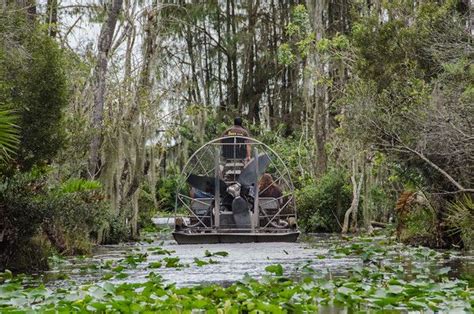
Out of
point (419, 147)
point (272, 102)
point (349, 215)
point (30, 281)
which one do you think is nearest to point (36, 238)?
point (30, 281)

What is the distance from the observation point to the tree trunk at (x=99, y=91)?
2000 cm

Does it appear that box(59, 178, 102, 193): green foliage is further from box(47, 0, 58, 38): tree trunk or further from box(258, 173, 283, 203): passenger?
box(258, 173, 283, 203): passenger

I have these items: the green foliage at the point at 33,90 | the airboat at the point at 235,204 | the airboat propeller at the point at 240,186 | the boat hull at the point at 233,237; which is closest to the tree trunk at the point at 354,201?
the airboat at the point at 235,204

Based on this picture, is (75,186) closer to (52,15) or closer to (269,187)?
(269,187)

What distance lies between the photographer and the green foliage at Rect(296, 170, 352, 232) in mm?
26531

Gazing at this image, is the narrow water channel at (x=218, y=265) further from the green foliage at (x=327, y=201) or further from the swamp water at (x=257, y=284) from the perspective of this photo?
the green foliage at (x=327, y=201)

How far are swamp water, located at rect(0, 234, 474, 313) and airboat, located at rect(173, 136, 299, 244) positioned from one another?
216 cm

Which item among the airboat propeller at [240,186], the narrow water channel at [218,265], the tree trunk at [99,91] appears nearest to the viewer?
the narrow water channel at [218,265]

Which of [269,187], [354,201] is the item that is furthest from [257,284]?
[354,201]

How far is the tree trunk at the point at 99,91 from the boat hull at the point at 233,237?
260cm

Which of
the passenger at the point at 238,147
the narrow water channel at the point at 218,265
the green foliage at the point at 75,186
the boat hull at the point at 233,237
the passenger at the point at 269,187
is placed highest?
the passenger at the point at 238,147

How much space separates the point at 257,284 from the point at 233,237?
11175 millimetres

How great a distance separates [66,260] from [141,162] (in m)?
7.64

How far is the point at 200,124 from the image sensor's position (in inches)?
1133
